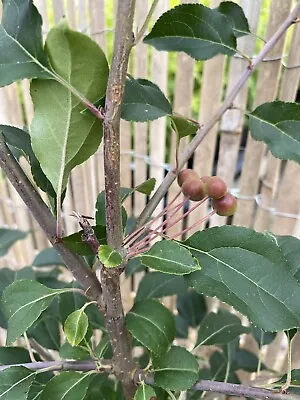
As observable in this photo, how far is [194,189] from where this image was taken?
408mm

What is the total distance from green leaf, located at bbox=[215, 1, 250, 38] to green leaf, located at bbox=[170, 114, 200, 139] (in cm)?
14

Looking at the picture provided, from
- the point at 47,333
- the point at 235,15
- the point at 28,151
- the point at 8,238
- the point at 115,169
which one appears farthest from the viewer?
the point at 8,238

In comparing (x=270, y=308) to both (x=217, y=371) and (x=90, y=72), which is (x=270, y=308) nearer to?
(x=90, y=72)

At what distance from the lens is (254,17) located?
0.67 meters

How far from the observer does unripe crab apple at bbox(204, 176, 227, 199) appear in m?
0.39

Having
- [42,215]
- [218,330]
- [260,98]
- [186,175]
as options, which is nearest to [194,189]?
[186,175]

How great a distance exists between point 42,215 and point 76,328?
86 mm

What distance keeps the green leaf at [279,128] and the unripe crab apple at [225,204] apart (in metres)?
0.07

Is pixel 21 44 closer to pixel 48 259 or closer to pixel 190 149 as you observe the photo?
pixel 190 149

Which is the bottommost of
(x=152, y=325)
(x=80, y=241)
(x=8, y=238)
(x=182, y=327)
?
(x=182, y=327)

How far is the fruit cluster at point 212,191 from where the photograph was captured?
0.39 meters

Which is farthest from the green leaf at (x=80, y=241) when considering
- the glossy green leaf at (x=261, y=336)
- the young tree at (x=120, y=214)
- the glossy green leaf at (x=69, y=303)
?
the glossy green leaf at (x=261, y=336)

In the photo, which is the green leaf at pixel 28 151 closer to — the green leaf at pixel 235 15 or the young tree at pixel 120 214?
the young tree at pixel 120 214

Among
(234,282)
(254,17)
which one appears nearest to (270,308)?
(234,282)
